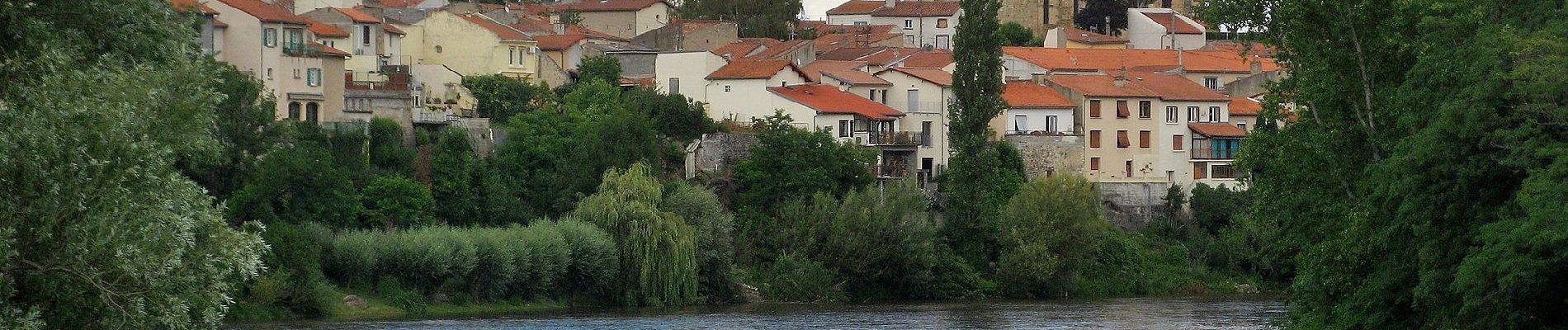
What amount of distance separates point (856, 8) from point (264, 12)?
61107mm

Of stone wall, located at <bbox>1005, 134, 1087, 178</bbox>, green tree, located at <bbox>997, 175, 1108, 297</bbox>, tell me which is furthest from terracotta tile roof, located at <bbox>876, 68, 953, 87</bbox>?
green tree, located at <bbox>997, 175, 1108, 297</bbox>

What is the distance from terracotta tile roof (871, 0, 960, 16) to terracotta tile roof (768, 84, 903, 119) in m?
36.3

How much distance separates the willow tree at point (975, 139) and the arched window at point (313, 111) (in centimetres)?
1744

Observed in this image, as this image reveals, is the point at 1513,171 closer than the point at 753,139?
Yes

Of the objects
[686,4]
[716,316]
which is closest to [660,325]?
[716,316]

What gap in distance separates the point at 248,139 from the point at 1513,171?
34374 mm

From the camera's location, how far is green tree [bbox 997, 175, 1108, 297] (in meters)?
63.7

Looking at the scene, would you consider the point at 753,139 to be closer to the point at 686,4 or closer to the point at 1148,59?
the point at 1148,59

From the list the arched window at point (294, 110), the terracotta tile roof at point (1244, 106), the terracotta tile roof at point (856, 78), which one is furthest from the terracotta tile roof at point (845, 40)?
the arched window at point (294, 110)

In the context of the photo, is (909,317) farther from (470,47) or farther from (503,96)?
Answer: (470,47)

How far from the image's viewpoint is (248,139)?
55812 mm

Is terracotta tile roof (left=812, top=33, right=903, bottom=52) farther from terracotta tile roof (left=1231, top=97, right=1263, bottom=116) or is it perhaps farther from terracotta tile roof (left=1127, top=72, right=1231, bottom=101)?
terracotta tile roof (left=1231, top=97, right=1263, bottom=116)

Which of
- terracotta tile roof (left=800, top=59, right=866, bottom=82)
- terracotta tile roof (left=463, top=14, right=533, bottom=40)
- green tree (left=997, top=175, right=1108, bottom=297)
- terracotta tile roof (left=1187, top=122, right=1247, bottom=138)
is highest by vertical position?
terracotta tile roof (left=463, top=14, right=533, bottom=40)

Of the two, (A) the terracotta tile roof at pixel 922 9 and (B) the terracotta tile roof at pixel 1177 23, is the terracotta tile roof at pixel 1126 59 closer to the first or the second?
(B) the terracotta tile roof at pixel 1177 23
